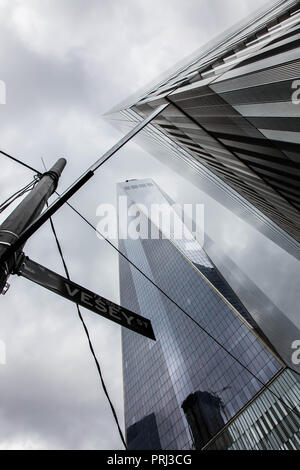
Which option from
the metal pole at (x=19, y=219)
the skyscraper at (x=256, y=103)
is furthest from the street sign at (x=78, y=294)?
the skyscraper at (x=256, y=103)

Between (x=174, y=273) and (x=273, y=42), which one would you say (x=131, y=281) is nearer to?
(x=174, y=273)

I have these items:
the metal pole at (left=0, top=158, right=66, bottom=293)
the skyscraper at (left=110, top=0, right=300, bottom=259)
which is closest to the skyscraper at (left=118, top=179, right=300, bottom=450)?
the skyscraper at (left=110, top=0, right=300, bottom=259)

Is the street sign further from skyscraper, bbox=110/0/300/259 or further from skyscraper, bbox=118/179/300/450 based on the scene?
skyscraper, bbox=118/179/300/450

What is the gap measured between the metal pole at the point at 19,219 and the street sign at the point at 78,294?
1.43 feet

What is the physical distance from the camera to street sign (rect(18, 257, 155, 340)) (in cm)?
373

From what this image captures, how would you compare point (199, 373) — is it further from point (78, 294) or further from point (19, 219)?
point (19, 219)

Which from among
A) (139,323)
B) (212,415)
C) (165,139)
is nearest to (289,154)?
(139,323)

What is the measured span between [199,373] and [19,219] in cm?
8441

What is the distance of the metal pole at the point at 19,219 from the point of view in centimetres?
297

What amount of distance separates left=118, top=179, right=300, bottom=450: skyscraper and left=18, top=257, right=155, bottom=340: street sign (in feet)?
148

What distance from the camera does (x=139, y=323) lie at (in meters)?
4.50

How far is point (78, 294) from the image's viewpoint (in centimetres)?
407
